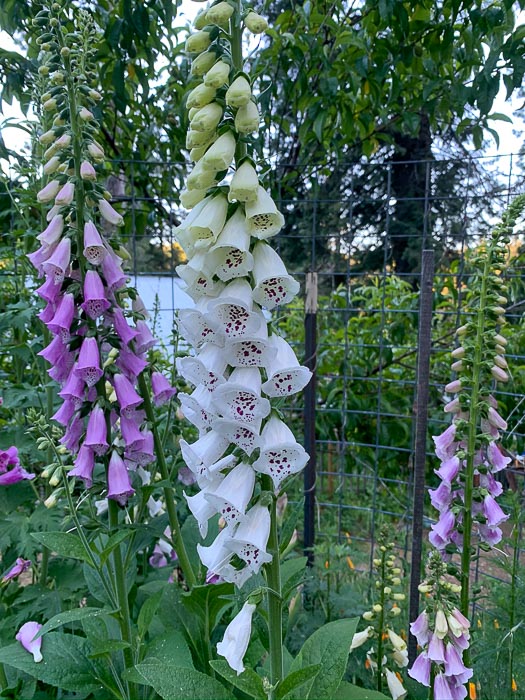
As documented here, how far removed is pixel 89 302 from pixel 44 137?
1.57 ft

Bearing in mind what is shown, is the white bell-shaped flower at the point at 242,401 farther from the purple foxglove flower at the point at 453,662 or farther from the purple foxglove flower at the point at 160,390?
the purple foxglove flower at the point at 453,662

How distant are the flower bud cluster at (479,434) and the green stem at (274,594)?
628 millimetres

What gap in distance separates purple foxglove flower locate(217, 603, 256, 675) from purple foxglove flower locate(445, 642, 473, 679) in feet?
2.02

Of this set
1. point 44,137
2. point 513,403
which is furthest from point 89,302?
point 513,403

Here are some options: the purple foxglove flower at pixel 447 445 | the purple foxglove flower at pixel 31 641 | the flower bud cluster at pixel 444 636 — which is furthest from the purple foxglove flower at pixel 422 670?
the purple foxglove flower at pixel 31 641

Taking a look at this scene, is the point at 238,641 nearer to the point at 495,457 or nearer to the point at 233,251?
the point at 233,251

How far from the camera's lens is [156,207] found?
133 inches

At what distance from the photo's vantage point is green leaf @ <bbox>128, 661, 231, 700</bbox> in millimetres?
978

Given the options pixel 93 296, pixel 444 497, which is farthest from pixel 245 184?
pixel 444 497

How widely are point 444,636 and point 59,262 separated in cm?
136

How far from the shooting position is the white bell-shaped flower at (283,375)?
3.35ft

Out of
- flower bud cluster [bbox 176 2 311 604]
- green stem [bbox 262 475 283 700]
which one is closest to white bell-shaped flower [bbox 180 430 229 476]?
flower bud cluster [bbox 176 2 311 604]

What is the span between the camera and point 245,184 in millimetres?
973

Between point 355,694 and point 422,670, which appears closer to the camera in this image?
point 355,694
